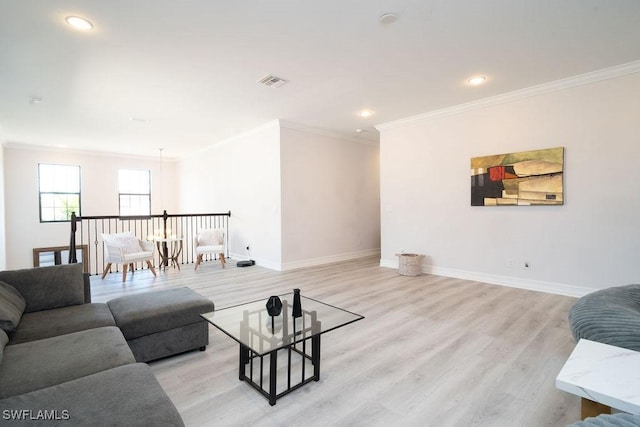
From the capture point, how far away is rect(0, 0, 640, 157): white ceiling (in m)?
2.49

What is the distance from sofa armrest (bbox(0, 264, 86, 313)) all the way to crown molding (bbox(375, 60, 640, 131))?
203 inches

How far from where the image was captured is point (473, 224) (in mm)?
4762

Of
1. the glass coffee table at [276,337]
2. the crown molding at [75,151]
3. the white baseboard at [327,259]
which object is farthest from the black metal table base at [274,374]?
the crown molding at [75,151]

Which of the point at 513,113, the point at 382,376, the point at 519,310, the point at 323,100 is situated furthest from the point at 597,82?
the point at 382,376

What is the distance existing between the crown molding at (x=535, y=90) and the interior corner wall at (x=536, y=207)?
6cm

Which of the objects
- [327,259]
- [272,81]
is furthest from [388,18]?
[327,259]

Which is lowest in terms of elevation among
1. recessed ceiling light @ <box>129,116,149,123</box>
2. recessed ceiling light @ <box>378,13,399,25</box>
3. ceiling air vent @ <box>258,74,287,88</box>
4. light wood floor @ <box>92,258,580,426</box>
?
light wood floor @ <box>92,258,580,426</box>

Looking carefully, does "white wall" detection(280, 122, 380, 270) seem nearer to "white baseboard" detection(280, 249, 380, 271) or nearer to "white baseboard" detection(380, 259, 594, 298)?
"white baseboard" detection(280, 249, 380, 271)

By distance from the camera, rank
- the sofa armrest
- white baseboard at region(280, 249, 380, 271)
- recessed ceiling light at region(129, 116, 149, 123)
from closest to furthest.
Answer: the sofa armrest
recessed ceiling light at region(129, 116, 149, 123)
white baseboard at region(280, 249, 380, 271)

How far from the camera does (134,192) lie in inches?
365

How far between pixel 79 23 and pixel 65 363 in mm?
2746

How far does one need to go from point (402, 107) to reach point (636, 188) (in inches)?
120

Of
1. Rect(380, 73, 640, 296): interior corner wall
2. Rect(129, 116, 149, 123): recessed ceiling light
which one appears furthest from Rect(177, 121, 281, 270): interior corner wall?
Rect(380, 73, 640, 296): interior corner wall

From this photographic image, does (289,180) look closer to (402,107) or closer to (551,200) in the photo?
(402,107)
